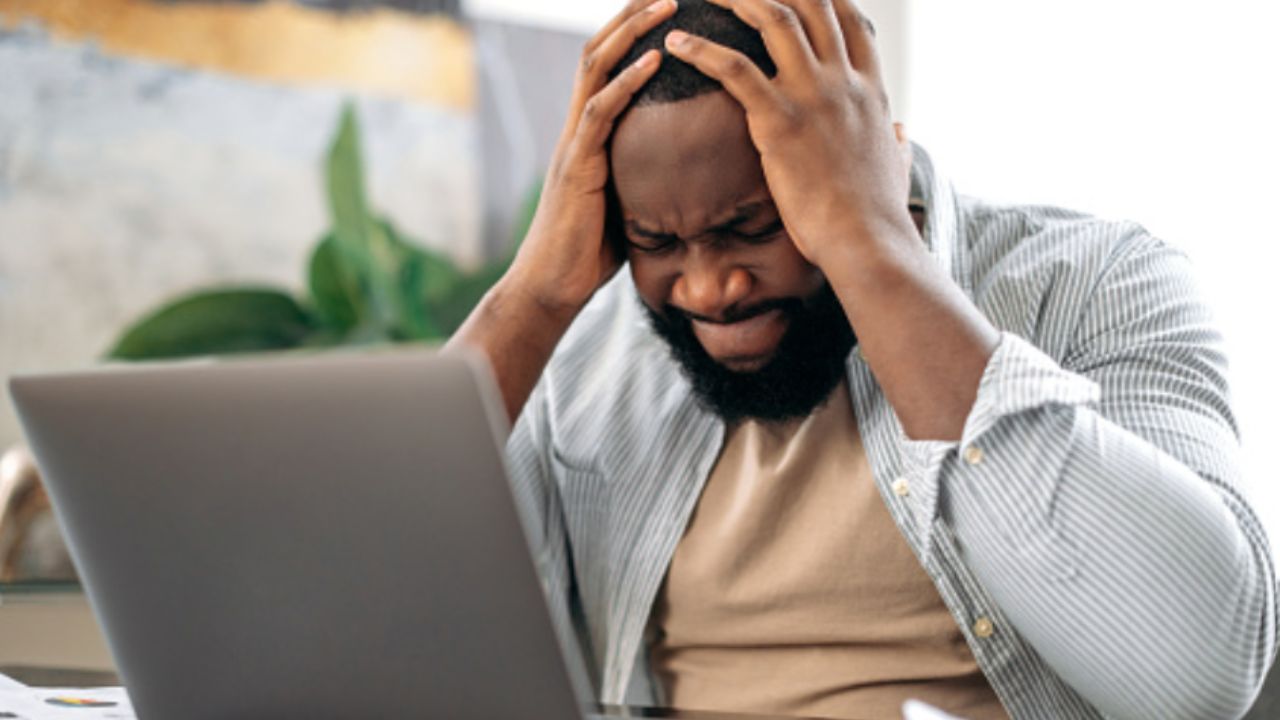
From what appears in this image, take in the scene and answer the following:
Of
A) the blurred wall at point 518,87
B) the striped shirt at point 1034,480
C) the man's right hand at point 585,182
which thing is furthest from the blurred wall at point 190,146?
the man's right hand at point 585,182

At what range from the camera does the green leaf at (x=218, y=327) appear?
103 inches

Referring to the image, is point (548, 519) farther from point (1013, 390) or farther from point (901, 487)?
→ point (1013, 390)

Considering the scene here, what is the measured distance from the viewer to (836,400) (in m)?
1.31

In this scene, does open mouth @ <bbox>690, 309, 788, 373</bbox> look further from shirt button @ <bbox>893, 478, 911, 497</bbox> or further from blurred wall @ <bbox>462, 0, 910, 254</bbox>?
blurred wall @ <bbox>462, 0, 910, 254</bbox>

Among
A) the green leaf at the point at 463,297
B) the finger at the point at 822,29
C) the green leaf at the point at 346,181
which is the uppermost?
the finger at the point at 822,29

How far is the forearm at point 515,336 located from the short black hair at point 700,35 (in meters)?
0.23

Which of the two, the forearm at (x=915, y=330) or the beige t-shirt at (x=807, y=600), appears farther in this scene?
the beige t-shirt at (x=807, y=600)

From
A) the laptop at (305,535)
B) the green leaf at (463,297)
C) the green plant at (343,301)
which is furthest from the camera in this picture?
the green leaf at (463,297)

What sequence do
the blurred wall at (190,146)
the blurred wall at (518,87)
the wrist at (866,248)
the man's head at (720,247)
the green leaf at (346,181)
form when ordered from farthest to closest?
the blurred wall at (518,87) < the green leaf at (346,181) < the blurred wall at (190,146) < the man's head at (720,247) < the wrist at (866,248)

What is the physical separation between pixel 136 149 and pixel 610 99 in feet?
5.86

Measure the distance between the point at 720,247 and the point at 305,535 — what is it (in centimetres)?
54

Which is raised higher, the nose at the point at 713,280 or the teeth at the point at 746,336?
the nose at the point at 713,280

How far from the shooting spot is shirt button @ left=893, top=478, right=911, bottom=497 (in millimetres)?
1169

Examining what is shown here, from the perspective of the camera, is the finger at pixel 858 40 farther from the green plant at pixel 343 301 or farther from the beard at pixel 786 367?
the green plant at pixel 343 301
